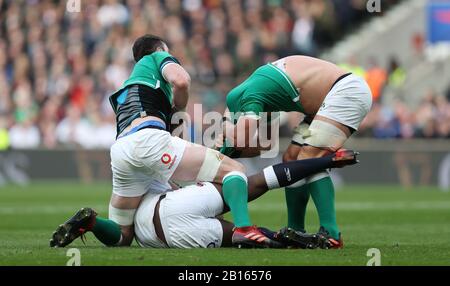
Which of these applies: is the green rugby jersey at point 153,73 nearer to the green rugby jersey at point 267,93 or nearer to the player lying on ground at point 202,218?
the green rugby jersey at point 267,93

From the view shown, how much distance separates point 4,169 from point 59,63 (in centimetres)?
346

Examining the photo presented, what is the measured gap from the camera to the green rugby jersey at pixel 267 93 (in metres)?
9.28

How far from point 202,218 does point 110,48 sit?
687 inches

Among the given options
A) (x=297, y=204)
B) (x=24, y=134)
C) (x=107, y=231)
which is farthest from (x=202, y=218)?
(x=24, y=134)

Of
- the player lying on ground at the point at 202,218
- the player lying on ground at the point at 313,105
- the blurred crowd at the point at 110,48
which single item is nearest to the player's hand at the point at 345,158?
the player lying on ground at the point at 202,218

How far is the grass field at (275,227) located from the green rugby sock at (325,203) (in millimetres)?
274

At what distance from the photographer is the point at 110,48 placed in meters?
26.0

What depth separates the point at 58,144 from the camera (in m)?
24.6

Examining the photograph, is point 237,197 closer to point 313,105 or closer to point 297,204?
point 297,204

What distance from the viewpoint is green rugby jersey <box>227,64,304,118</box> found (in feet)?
30.5

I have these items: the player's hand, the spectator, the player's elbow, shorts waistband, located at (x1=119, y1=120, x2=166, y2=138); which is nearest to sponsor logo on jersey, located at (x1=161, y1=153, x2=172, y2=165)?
shorts waistband, located at (x1=119, y1=120, x2=166, y2=138)

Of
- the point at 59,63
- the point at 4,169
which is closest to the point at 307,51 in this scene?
the point at 59,63

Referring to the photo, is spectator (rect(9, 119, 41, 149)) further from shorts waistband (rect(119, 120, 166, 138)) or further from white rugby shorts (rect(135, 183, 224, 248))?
white rugby shorts (rect(135, 183, 224, 248))

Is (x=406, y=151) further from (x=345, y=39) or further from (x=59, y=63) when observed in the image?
(x=59, y=63)
